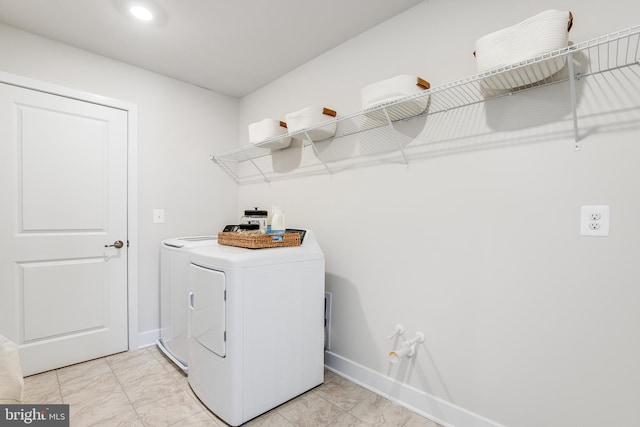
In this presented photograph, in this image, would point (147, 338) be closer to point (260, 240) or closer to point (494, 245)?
point (260, 240)

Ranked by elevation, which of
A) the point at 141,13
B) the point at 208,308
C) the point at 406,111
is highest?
the point at 141,13

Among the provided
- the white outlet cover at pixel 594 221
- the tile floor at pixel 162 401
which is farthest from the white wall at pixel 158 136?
the white outlet cover at pixel 594 221

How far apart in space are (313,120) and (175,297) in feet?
5.39

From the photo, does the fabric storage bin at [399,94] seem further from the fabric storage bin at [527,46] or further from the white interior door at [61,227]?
the white interior door at [61,227]

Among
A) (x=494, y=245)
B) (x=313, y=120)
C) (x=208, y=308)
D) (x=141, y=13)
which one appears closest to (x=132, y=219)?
(x=208, y=308)

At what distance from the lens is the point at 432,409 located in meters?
1.69

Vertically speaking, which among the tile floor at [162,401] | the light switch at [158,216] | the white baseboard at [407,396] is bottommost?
the tile floor at [162,401]

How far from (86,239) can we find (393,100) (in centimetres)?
242

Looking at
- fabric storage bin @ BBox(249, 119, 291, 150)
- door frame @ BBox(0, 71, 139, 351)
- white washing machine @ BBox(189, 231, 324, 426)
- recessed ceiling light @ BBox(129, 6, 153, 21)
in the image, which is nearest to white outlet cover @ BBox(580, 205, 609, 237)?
white washing machine @ BBox(189, 231, 324, 426)

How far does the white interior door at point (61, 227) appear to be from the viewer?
2084mm

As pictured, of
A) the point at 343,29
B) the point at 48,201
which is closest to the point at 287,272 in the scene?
the point at 343,29

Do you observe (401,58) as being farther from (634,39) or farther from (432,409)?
(432,409)

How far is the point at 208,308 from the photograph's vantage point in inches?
68.6

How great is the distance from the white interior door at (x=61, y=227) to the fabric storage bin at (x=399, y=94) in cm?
205
